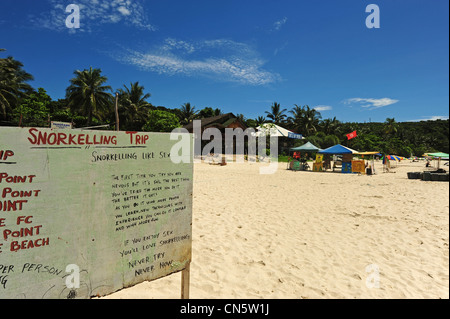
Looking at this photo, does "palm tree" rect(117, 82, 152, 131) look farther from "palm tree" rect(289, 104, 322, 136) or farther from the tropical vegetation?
"palm tree" rect(289, 104, 322, 136)

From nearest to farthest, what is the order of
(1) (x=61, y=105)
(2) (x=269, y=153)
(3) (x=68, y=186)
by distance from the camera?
(3) (x=68, y=186), (2) (x=269, y=153), (1) (x=61, y=105)

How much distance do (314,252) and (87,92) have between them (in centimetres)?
3680

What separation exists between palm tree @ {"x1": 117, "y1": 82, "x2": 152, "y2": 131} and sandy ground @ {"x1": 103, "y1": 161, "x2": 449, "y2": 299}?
33666 millimetres

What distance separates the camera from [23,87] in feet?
119

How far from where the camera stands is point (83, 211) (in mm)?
1713

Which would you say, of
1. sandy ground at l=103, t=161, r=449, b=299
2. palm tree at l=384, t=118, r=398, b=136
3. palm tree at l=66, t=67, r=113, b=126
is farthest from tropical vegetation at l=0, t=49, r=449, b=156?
sandy ground at l=103, t=161, r=449, b=299

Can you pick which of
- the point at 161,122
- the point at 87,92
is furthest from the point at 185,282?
the point at 87,92

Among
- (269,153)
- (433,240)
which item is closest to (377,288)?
(433,240)

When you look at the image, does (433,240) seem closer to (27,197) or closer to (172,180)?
(172,180)

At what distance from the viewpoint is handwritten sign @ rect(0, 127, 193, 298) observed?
→ 1.51 m

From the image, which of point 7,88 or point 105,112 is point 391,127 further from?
point 7,88

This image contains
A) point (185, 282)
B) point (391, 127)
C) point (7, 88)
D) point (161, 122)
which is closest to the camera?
point (185, 282)
